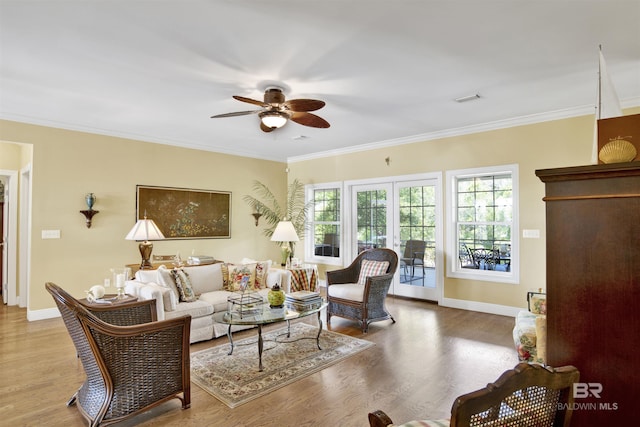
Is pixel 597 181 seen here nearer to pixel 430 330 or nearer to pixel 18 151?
pixel 430 330

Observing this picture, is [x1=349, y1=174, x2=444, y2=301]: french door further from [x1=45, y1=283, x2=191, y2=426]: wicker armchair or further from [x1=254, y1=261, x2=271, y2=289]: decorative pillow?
[x1=45, y1=283, x2=191, y2=426]: wicker armchair

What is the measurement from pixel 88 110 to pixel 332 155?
4.13m

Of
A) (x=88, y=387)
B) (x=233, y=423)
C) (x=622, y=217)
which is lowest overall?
(x=233, y=423)

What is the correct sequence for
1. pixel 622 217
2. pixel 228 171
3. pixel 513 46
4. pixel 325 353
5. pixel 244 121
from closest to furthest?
pixel 622 217, pixel 513 46, pixel 325 353, pixel 244 121, pixel 228 171

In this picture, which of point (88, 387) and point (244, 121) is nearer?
point (88, 387)

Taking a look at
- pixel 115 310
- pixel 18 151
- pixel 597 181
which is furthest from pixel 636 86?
pixel 18 151

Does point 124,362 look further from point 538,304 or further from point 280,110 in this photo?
point 538,304

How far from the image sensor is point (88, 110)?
439 cm

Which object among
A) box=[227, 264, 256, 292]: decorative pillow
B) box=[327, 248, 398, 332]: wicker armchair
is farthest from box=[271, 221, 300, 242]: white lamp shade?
box=[327, 248, 398, 332]: wicker armchair

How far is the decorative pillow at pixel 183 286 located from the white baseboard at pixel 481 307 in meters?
3.77

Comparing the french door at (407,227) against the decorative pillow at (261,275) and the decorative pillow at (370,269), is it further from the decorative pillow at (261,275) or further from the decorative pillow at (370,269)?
the decorative pillow at (261,275)

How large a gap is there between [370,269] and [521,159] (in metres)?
2.59

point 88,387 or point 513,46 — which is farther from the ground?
point 513,46

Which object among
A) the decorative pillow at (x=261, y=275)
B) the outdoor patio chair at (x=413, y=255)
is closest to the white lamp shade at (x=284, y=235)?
the decorative pillow at (x=261, y=275)
